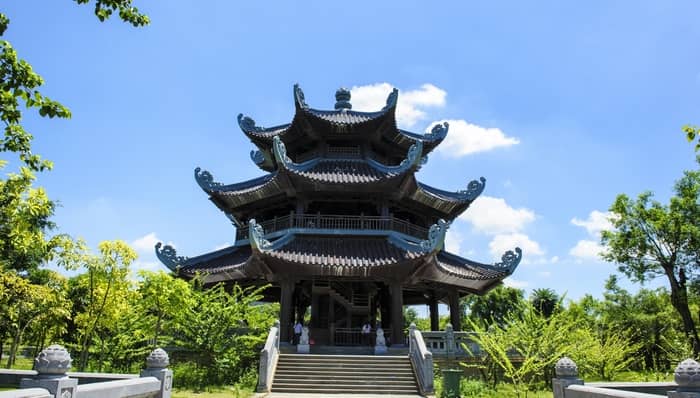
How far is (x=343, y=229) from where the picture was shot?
20.0 metres

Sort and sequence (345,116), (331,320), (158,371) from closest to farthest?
1. (158,371)
2. (331,320)
3. (345,116)

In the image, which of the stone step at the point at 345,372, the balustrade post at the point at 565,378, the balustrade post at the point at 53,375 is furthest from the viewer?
the stone step at the point at 345,372

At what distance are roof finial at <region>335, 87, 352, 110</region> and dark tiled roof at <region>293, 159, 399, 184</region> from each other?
14.3 feet

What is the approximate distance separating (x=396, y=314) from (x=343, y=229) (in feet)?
13.1

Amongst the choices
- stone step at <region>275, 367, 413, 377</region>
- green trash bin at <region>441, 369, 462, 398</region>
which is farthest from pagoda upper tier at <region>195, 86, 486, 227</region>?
green trash bin at <region>441, 369, 462, 398</region>

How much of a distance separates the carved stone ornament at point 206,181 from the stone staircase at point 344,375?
32.0 ft

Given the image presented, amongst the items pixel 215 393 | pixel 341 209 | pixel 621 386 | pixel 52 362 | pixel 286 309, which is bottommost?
pixel 215 393

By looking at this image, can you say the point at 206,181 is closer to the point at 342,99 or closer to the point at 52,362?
the point at 342,99

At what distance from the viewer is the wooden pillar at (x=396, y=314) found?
60.5 ft

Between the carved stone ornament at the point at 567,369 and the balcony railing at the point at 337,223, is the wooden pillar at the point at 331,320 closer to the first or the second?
the balcony railing at the point at 337,223

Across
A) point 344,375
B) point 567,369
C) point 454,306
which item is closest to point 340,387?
point 344,375

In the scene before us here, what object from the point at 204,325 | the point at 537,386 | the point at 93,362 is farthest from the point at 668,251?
the point at 93,362

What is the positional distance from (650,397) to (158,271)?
1302cm

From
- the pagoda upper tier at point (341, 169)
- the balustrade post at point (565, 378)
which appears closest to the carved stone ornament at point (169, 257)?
the pagoda upper tier at point (341, 169)
